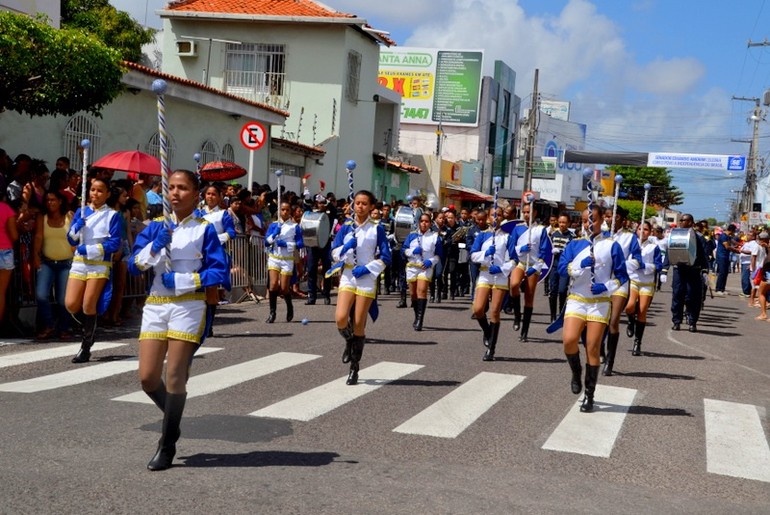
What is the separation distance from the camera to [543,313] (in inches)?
784

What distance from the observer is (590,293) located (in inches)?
362

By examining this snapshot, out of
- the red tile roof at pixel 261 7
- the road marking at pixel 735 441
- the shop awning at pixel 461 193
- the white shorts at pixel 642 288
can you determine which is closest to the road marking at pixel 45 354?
the road marking at pixel 735 441

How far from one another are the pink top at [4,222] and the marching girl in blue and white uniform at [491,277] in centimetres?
574

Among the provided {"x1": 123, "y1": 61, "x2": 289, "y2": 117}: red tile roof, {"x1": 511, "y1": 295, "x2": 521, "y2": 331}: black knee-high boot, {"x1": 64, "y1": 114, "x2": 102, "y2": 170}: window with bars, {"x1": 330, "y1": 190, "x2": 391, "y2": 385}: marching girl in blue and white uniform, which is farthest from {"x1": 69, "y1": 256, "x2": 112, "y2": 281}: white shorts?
{"x1": 64, "y1": 114, "x2": 102, "y2": 170}: window with bars

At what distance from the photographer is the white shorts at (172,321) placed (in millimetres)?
6262

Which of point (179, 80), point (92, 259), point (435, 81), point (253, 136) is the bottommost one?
point (92, 259)

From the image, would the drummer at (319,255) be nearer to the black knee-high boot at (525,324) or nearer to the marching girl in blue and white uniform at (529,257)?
the marching girl in blue and white uniform at (529,257)

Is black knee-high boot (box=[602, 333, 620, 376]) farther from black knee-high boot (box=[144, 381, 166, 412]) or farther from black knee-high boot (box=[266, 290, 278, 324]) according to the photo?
black knee-high boot (box=[144, 381, 166, 412])

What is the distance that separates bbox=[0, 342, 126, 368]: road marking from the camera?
10125 mm

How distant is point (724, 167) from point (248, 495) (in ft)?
181

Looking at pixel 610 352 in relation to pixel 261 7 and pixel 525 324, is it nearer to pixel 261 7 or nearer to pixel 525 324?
pixel 525 324

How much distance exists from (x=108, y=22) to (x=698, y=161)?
3424 centimetres

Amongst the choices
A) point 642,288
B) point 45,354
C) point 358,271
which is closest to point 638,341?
point 642,288

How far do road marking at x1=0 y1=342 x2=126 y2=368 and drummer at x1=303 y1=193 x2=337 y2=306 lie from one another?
5610 millimetres
